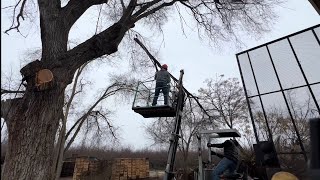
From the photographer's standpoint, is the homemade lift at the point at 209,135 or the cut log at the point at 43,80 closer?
the cut log at the point at 43,80

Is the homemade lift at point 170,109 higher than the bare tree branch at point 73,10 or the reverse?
the reverse

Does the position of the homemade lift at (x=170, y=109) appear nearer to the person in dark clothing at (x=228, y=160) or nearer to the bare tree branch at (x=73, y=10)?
the person in dark clothing at (x=228, y=160)

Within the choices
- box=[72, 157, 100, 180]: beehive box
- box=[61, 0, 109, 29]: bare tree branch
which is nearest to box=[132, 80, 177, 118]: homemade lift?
box=[61, 0, 109, 29]: bare tree branch

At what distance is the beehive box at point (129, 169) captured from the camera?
24.5 metres

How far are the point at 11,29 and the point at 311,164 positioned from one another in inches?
311

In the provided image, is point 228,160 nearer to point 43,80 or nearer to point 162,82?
point 162,82

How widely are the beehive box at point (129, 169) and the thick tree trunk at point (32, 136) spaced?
65.5ft

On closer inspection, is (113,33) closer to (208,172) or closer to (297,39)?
(208,172)

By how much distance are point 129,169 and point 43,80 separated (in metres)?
22.0

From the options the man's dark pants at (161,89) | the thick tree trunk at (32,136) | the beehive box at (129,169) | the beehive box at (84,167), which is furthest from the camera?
the beehive box at (129,169)

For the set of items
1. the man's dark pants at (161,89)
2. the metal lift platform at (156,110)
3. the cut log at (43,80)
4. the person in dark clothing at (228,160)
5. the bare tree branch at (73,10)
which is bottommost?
the person in dark clothing at (228,160)

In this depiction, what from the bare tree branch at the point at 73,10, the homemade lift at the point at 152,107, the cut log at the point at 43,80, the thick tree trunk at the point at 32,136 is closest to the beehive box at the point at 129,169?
the homemade lift at the point at 152,107

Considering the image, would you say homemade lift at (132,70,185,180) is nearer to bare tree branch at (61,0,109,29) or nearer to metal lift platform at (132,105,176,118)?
metal lift platform at (132,105,176,118)

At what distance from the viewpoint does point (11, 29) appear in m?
7.26
